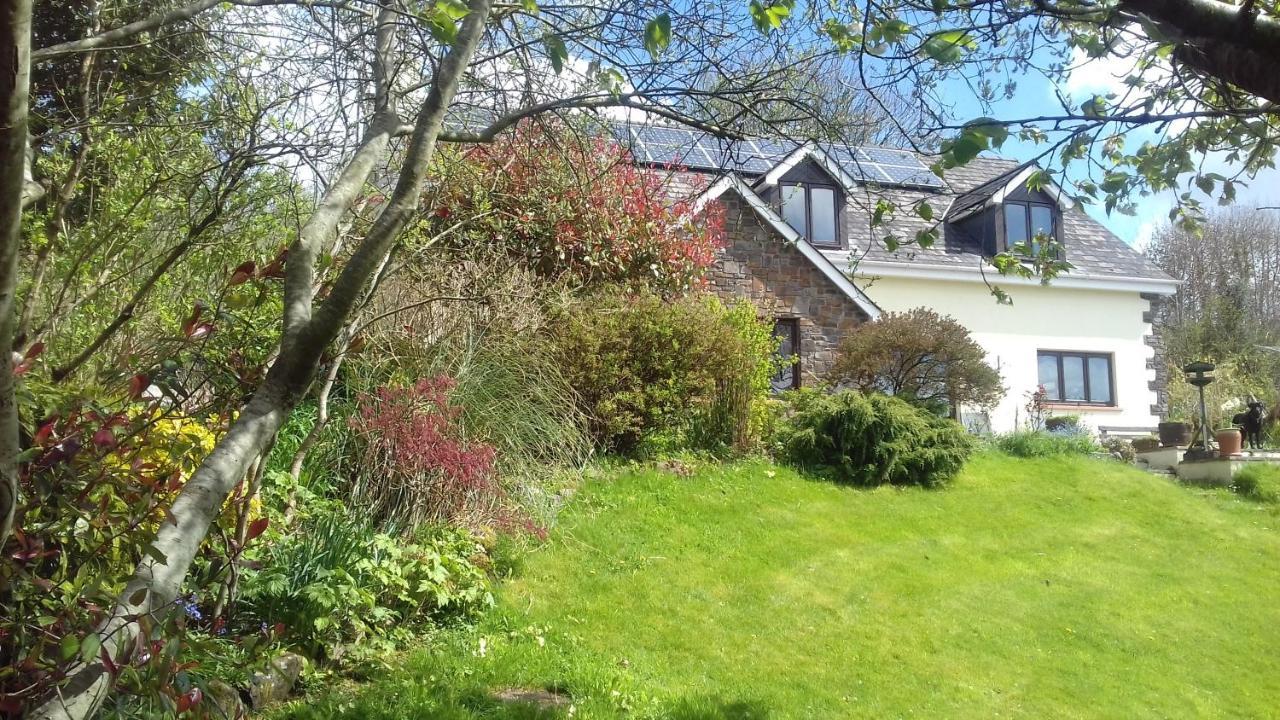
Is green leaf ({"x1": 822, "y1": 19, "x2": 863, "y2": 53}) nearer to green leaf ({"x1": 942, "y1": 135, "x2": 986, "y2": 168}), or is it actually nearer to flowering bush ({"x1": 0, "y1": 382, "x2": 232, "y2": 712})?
green leaf ({"x1": 942, "y1": 135, "x2": 986, "y2": 168})

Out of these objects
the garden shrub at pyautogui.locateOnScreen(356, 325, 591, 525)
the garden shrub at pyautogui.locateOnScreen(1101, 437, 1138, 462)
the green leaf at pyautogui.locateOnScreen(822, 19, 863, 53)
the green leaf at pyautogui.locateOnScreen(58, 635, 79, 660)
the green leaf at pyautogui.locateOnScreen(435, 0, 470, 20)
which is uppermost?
the green leaf at pyautogui.locateOnScreen(822, 19, 863, 53)

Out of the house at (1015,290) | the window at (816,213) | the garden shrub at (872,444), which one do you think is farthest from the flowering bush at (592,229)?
the window at (816,213)

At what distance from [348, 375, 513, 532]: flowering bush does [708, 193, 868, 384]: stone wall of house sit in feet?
27.9

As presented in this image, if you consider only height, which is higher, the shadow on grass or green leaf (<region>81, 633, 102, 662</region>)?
green leaf (<region>81, 633, 102, 662</region>)

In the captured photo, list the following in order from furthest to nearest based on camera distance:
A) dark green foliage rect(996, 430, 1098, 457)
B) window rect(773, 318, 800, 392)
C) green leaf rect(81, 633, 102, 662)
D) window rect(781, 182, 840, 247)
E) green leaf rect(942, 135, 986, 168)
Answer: window rect(781, 182, 840, 247) < window rect(773, 318, 800, 392) < dark green foliage rect(996, 430, 1098, 457) < green leaf rect(942, 135, 986, 168) < green leaf rect(81, 633, 102, 662)

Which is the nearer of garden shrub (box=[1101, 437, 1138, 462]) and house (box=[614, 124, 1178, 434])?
garden shrub (box=[1101, 437, 1138, 462])

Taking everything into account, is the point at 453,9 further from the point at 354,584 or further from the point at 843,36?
the point at 354,584

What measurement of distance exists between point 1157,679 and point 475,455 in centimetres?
554

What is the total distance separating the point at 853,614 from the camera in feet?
23.9

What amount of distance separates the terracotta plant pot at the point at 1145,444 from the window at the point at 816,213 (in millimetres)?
6849

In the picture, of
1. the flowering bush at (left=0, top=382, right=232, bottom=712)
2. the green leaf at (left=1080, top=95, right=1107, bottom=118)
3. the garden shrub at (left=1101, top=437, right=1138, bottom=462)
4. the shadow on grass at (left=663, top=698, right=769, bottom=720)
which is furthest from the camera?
the garden shrub at (left=1101, top=437, right=1138, bottom=462)

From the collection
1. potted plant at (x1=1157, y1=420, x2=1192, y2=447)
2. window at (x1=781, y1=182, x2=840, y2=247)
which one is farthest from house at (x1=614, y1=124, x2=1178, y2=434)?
potted plant at (x1=1157, y1=420, x2=1192, y2=447)

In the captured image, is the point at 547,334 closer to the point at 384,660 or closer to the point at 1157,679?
the point at 384,660

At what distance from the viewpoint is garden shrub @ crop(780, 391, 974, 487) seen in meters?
11.5
